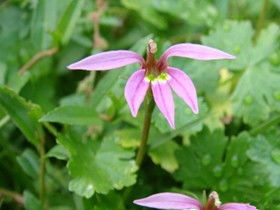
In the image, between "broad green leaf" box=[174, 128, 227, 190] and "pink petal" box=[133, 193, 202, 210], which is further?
"broad green leaf" box=[174, 128, 227, 190]

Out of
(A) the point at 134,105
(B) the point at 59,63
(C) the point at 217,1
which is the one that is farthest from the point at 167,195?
(C) the point at 217,1

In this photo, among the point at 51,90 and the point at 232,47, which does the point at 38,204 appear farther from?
the point at 232,47

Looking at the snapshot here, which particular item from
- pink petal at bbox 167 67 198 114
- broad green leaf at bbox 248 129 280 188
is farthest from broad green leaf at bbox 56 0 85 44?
broad green leaf at bbox 248 129 280 188

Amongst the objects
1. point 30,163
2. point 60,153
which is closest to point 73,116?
point 60,153

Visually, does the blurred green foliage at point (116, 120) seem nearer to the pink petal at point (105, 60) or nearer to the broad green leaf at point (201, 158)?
the broad green leaf at point (201, 158)

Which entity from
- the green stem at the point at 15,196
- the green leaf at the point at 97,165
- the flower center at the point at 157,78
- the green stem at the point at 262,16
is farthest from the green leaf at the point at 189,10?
the green stem at the point at 15,196

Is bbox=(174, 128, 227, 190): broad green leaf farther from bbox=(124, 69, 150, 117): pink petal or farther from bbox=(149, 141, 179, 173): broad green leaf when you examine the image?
bbox=(124, 69, 150, 117): pink petal

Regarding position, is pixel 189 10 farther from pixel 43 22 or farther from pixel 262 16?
pixel 43 22
